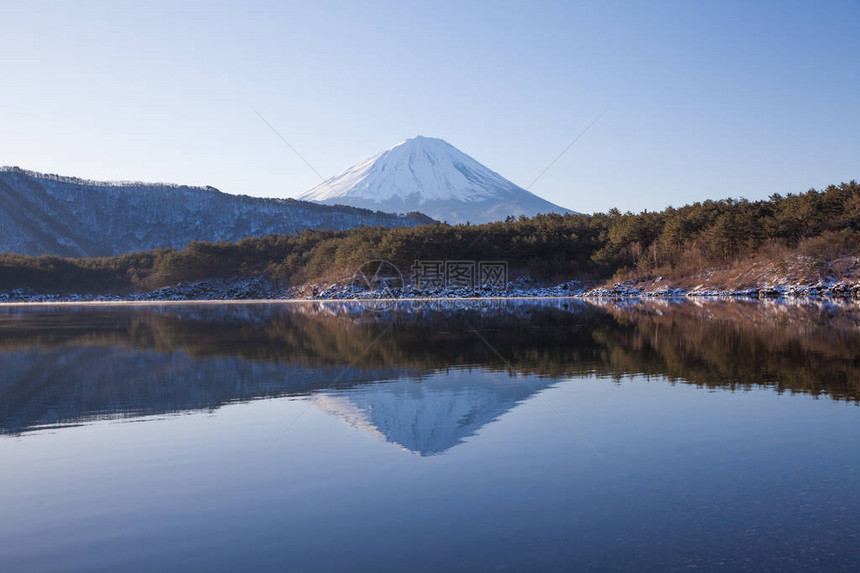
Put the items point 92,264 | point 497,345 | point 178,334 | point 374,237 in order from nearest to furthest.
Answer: point 497,345 → point 178,334 → point 374,237 → point 92,264

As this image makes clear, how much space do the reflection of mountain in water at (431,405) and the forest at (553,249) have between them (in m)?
42.8

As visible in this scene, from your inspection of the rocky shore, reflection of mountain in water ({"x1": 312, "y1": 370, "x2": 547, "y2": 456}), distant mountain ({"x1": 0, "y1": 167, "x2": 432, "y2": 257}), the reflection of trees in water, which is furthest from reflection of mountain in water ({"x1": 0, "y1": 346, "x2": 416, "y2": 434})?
distant mountain ({"x1": 0, "y1": 167, "x2": 432, "y2": 257})

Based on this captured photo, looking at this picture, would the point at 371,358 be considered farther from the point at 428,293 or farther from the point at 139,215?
the point at 139,215

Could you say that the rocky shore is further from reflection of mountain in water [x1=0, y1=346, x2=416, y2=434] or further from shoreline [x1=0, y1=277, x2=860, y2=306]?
reflection of mountain in water [x1=0, y1=346, x2=416, y2=434]

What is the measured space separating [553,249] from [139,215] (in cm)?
12189

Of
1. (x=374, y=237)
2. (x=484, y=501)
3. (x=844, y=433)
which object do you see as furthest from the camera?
(x=374, y=237)

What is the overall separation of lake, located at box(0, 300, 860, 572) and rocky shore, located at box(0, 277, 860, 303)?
35459 millimetres

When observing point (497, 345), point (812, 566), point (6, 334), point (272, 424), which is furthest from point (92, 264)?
point (812, 566)

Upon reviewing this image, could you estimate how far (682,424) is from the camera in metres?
7.54

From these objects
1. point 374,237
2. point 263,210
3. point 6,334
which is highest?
point 263,210

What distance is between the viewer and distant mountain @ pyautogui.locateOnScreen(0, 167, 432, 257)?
145375 mm

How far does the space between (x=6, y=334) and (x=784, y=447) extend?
24508 mm

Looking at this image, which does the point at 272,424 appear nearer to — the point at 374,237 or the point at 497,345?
the point at 497,345

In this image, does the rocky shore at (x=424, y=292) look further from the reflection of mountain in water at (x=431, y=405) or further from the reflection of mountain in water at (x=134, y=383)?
the reflection of mountain in water at (x=134, y=383)
